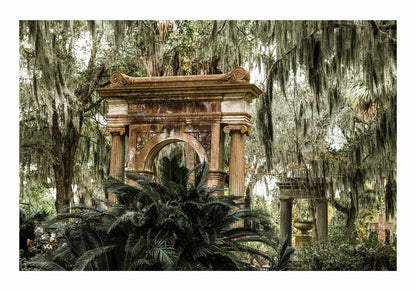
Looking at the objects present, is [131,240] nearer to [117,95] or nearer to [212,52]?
[117,95]

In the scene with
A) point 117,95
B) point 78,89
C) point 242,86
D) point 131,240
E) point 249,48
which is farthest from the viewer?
point 78,89

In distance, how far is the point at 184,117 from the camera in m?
10.5

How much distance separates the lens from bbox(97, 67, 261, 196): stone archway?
10219mm

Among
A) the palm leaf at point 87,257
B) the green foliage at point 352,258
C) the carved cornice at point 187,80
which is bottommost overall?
the green foliage at point 352,258

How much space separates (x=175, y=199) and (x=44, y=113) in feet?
28.0

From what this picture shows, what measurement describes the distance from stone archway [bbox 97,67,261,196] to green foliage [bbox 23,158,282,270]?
9.53ft

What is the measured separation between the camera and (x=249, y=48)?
563 inches

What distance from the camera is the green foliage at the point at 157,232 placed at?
6566 mm

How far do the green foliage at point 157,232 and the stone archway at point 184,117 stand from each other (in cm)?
290

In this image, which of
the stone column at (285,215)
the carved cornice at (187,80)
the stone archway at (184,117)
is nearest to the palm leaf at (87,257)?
the stone archway at (184,117)

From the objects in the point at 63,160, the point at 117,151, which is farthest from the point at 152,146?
the point at 63,160

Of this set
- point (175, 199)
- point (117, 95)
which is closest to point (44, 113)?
point (117, 95)

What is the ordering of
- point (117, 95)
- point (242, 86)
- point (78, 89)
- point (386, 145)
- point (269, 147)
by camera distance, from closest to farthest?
point (242, 86), point (117, 95), point (386, 145), point (269, 147), point (78, 89)

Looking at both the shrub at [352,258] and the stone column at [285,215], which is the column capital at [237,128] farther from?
the stone column at [285,215]
